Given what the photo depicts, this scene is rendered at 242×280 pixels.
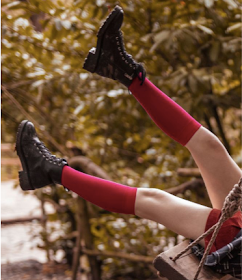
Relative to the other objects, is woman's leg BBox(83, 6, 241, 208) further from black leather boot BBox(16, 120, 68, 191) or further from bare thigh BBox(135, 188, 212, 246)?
black leather boot BBox(16, 120, 68, 191)

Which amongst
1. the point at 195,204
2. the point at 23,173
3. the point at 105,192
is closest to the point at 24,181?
the point at 23,173

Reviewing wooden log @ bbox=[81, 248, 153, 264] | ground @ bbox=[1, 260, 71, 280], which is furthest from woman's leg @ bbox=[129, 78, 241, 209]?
ground @ bbox=[1, 260, 71, 280]

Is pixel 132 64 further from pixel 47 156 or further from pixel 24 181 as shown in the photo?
pixel 24 181

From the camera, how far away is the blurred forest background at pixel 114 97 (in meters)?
1.96

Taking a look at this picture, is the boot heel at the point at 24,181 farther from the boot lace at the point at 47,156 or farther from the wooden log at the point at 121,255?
the wooden log at the point at 121,255

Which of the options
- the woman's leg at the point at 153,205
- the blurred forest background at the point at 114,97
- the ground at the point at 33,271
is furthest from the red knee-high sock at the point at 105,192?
the ground at the point at 33,271

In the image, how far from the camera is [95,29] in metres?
2.09

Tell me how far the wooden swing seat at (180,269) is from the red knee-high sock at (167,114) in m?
0.36

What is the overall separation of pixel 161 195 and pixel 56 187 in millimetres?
1369

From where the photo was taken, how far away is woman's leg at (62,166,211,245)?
1292 millimetres

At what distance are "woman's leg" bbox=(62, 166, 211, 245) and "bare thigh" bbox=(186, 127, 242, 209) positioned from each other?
3.1 inches

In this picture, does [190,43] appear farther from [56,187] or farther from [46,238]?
[46,238]

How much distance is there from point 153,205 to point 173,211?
62 mm

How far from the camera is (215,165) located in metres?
1.34
